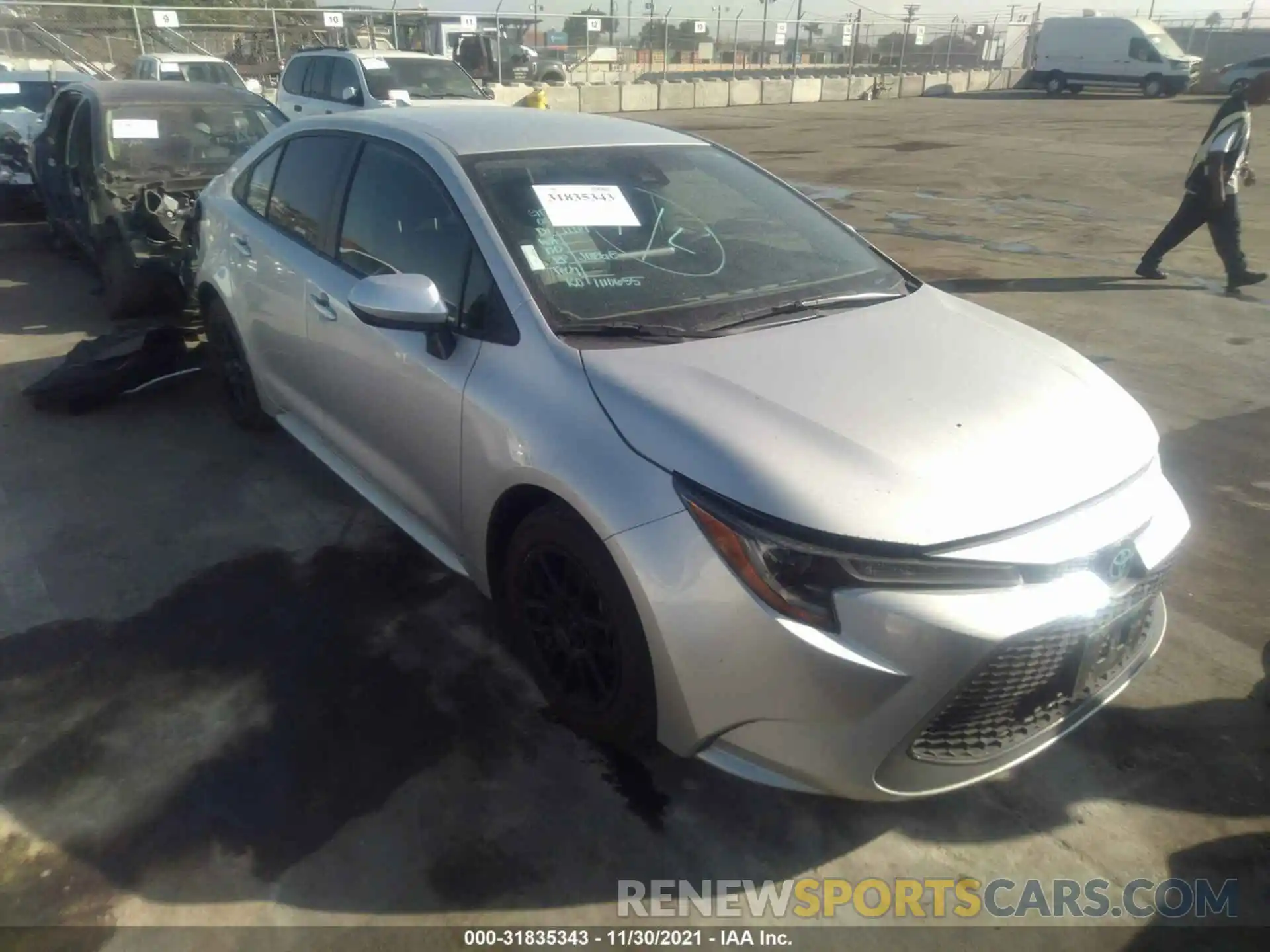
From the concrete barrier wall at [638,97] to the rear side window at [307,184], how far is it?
2510 centimetres

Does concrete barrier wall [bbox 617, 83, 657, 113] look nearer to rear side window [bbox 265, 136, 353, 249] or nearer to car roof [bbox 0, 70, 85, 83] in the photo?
car roof [bbox 0, 70, 85, 83]

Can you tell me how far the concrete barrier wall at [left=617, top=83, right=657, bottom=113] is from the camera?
1086 inches

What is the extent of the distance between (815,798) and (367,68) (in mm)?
12910

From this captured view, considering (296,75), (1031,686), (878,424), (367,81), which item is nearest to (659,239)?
(878,424)

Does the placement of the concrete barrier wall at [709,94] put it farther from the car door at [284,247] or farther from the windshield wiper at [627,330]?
the windshield wiper at [627,330]

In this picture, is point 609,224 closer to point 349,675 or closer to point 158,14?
point 349,675

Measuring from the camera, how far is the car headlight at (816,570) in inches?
82.9

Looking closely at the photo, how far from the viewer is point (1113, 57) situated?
32.3 meters

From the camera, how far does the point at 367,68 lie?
12.9 metres

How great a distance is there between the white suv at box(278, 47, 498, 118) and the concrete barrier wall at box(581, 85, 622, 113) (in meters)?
12.9

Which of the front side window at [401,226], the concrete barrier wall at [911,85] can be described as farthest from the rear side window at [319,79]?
the concrete barrier wall at [911,85]

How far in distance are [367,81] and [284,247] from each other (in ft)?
33.1

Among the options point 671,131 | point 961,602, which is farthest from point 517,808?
point 671,131

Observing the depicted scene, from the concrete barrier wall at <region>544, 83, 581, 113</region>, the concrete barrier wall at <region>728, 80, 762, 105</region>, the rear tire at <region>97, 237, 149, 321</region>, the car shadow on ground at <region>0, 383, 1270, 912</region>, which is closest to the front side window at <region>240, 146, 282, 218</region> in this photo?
the car shadow on ground at <region>0, 383, 1270, 912</region>
